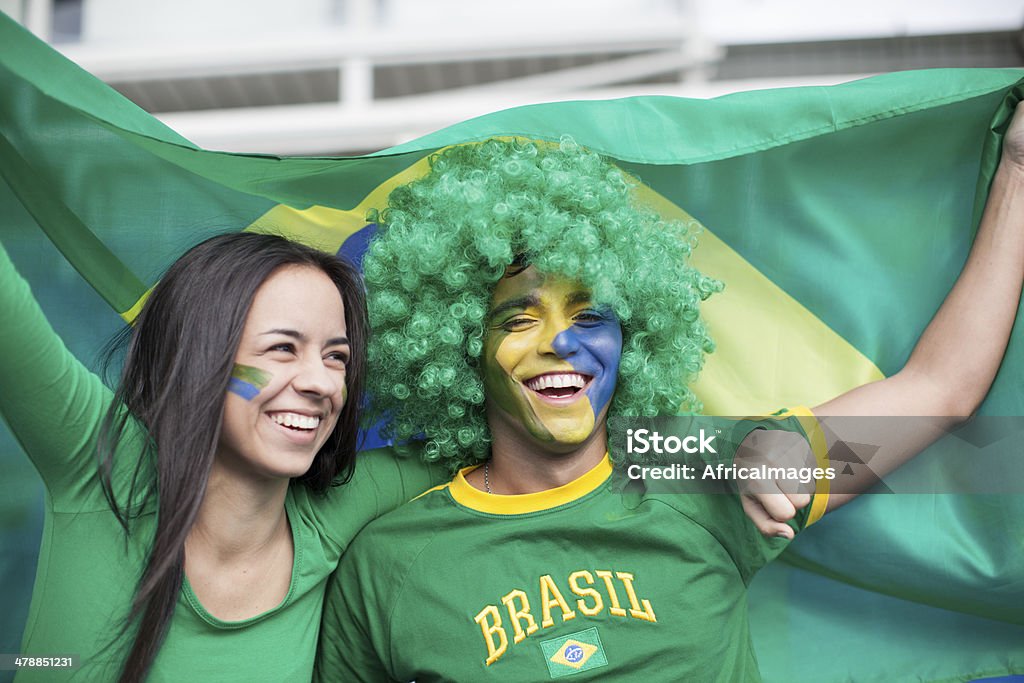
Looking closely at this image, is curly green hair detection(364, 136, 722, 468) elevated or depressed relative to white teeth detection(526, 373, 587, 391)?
elevated

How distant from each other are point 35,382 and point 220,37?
5.53m

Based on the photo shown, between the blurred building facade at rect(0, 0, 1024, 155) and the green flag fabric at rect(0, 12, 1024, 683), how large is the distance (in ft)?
12.5

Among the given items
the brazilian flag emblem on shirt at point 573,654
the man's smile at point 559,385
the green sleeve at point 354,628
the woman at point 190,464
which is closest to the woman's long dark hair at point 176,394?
the woman at point 190,464

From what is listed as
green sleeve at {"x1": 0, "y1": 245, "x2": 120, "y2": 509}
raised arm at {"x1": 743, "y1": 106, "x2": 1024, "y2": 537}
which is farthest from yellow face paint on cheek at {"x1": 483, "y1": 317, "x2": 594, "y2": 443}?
green sleeve at {"x1": 0, "y1": 245, "x2": 120, "y2": 509}

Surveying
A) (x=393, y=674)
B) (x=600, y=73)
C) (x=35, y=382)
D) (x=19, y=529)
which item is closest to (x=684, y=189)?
(x=393, y=674)

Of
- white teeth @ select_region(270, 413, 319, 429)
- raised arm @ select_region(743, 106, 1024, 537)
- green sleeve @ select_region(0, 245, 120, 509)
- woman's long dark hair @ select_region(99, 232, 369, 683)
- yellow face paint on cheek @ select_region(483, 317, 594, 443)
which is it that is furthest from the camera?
raised arm @ select_region(743, 106, 1024, 537)

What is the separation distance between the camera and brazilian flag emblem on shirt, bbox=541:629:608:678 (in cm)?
212

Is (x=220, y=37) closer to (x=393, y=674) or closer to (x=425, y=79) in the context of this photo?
(x=425, y=79)

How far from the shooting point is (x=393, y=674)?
226 cm

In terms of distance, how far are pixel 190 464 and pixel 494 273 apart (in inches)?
32.6

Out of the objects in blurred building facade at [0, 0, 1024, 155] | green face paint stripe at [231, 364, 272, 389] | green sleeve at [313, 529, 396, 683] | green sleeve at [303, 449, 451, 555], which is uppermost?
blurred building facade at [0, 0, 1024, 155]

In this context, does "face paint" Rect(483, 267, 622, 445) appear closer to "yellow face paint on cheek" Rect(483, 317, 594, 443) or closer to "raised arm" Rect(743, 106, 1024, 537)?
"yellow face paint on cheek" Rect(483, 317, 594, 443)

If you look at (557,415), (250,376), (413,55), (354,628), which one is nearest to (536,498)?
(557,415)

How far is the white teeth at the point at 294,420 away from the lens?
209 centimetres
